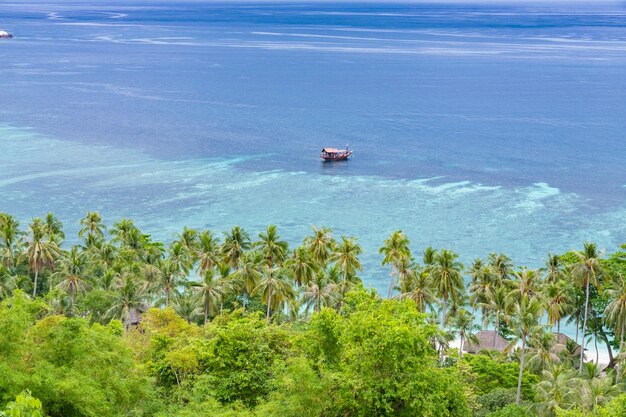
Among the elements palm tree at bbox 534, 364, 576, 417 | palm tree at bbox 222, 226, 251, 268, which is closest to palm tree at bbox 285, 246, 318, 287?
palm tree at bbox 222, 226, 251, 268

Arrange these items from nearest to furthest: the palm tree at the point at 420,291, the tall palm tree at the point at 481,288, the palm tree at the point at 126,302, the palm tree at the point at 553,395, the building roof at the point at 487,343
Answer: the palm tree at the point at 553,395, the palm tree at the point at 126,302, the palm tree at the point at 420,291, the tall palm tree at the point at 481,288, the building roof at the point at 487,343

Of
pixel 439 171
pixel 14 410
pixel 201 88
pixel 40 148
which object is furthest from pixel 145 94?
pixel 14 410

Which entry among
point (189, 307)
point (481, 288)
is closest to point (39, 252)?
point (189, 307)

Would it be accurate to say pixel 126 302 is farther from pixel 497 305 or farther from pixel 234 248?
pixel 497 305

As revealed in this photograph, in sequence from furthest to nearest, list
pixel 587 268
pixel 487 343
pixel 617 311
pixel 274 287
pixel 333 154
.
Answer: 1. pixel 333 154
2. pixel 487 343
3. pixel 587 268
4. pixel 617 311
5. pixel 274 287

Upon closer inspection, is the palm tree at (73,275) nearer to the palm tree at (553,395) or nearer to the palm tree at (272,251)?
the palm tree at (272,251)

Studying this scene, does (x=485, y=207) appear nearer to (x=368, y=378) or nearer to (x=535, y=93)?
(x=368, y=378)

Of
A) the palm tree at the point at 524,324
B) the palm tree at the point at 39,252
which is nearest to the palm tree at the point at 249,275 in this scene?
the palm tree at the point at 39,252
